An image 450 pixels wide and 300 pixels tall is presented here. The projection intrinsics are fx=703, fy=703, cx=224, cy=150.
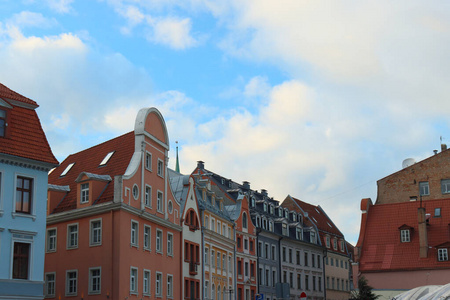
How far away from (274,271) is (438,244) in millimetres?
20881

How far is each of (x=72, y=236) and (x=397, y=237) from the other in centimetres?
3303

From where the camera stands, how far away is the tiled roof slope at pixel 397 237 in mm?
65312

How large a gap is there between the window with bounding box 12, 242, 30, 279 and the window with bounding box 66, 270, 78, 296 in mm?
12017

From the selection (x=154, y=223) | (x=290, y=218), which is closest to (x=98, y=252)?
(x=154, y=223)

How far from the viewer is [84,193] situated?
162 ft

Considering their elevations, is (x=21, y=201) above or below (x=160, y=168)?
below

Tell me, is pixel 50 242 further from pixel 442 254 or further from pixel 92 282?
pixel 442 254

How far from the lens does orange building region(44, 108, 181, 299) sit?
47.0m

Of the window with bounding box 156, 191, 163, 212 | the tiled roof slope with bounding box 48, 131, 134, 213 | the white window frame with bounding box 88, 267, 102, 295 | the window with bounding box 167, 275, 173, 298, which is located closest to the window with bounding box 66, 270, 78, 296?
the white window frame with bounding box 88, 267, 102, 295

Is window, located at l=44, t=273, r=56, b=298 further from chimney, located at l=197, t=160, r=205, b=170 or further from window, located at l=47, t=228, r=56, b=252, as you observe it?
chimney, located at l=197, t=160, r=205, b=170

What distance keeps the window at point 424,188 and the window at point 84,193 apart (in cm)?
3776

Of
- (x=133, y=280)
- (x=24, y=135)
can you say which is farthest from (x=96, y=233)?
(x=24, y=135)

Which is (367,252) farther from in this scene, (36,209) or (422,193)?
(36,209)

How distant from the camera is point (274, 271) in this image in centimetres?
8000
